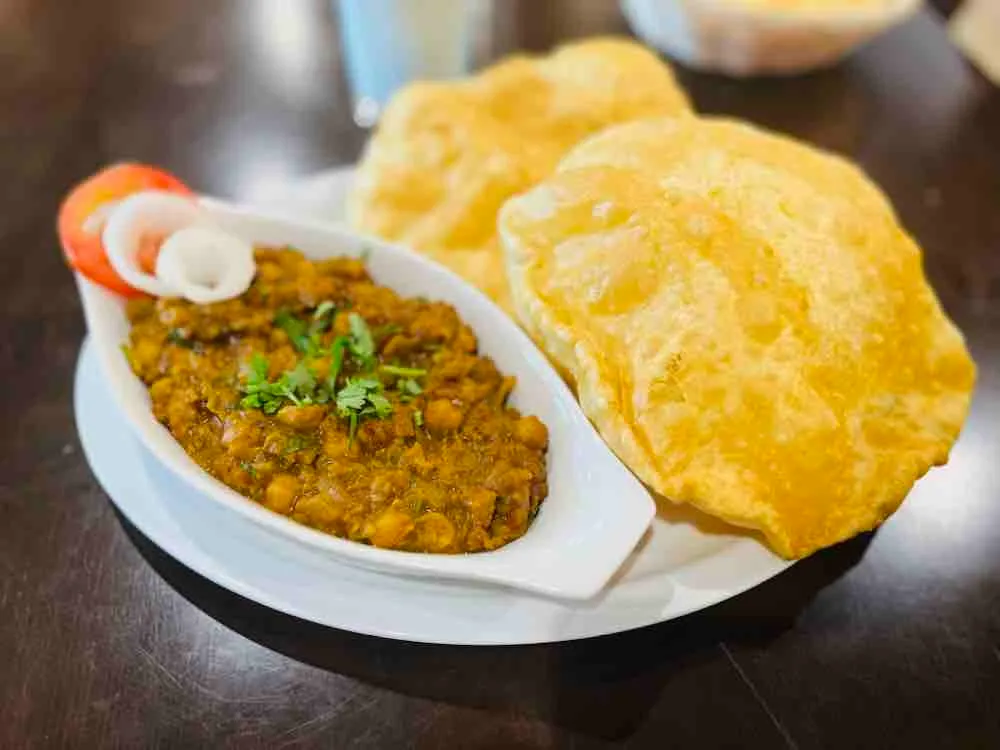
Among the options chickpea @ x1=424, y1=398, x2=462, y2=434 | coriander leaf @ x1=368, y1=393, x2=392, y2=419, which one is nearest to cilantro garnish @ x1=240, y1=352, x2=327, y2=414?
coriander leaf @ x1=368, y1=393, x2=392, y2=419

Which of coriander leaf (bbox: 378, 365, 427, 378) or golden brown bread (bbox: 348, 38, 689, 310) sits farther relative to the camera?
golden brown bread (bbox: 348, 38, 689, 310)

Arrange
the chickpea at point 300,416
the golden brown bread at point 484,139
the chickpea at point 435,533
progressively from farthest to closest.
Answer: the golden brown bread at point 484,139, the chickpea at point 300,416, the chickpea at point 435,533

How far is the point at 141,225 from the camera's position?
6.61 feet

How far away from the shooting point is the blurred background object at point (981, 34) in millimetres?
3736

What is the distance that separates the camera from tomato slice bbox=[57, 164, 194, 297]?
1.95 m

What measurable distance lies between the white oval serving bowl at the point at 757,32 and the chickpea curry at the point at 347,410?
201 centimetres

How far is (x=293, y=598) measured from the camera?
1705 mm

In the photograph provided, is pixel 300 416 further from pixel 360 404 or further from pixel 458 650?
pixel 458 650

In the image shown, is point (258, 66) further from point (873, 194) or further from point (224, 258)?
point (873, 194)

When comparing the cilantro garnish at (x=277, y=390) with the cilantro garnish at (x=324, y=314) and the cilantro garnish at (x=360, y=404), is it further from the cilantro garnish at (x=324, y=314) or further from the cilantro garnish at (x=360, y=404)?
Answer: the cilantro garnish at (x=324, y=314)

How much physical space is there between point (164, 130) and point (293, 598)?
2328 millimetres

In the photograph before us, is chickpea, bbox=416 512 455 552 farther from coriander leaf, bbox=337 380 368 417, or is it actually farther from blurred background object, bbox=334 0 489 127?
blurred background object, bbox=334 0 489 127

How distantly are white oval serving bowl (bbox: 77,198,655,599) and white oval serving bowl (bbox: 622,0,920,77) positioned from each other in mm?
1924

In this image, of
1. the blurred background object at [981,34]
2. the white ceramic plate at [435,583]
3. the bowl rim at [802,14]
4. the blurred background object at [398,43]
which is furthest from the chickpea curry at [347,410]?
the blurred background object at [981,34]
